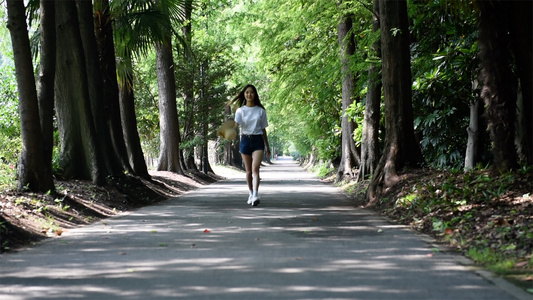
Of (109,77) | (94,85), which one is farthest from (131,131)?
(94,85)

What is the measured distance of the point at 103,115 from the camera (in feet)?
47.3

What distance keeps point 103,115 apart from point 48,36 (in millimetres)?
3362

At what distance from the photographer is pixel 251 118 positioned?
11891 mm

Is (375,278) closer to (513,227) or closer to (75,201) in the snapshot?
(513,227)

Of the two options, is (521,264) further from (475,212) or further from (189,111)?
(189,111)

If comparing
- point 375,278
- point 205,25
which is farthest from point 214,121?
point 375,278

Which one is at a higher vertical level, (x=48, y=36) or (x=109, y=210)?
(x=48, y=36)

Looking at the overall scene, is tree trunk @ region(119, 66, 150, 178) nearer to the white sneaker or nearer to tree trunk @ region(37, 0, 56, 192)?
the white sneaker

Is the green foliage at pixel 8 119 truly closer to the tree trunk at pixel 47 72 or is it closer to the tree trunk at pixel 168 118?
the tree trunk at pixel 168 118

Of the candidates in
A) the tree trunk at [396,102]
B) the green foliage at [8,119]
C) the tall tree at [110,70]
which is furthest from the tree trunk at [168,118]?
the tree trunk at [396,102]

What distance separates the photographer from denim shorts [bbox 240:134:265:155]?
1199cm

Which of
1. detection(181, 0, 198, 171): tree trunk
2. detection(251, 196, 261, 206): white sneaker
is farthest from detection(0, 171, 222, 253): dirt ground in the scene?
detection(181, 0, 198, 171): tree trunk

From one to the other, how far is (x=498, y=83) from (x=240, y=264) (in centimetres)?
577

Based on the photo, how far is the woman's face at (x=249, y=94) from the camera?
11820 mm
